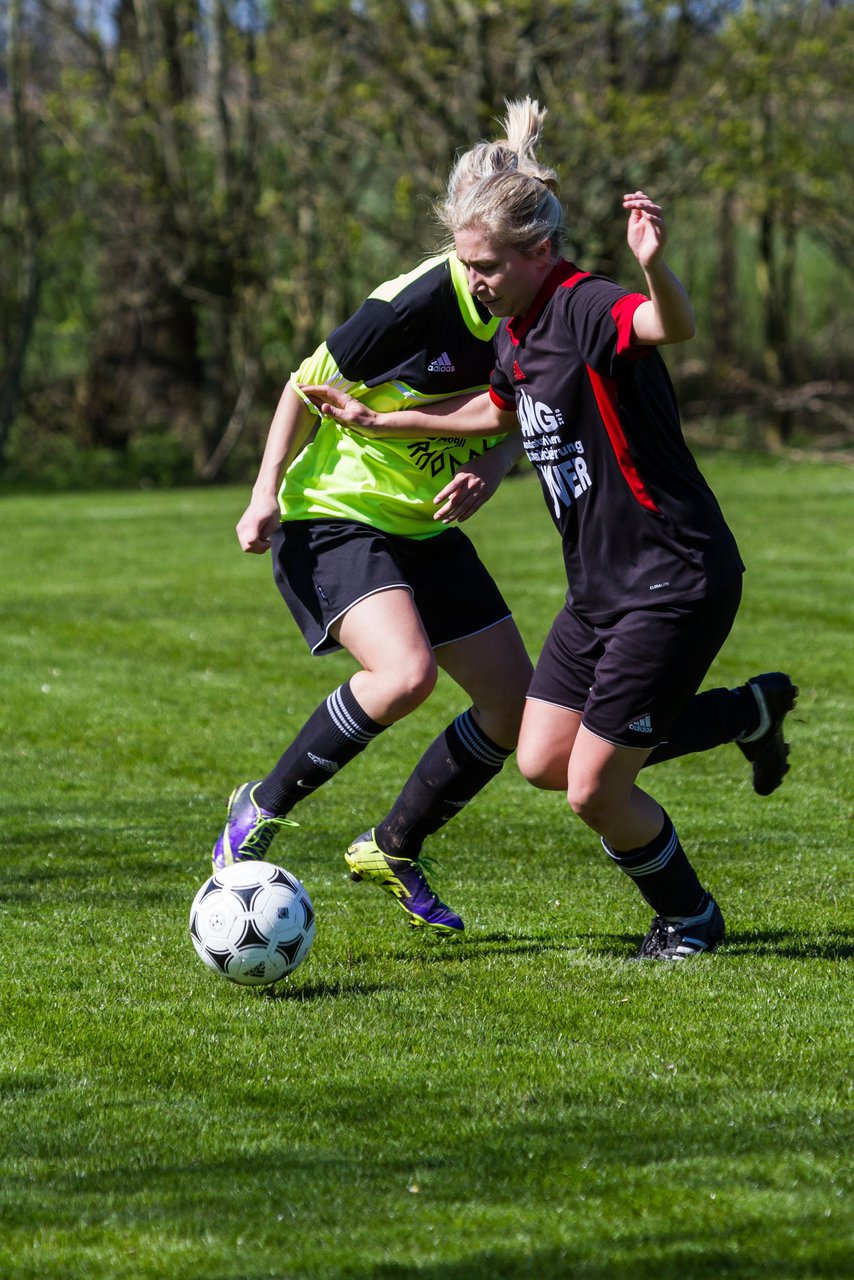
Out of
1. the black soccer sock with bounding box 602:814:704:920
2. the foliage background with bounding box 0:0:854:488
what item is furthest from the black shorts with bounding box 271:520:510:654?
the foliage background with bounding box 0:0:854:488

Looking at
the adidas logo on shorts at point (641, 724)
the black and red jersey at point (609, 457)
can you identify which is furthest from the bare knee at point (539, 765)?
the black and red jersey at point (609, 457)

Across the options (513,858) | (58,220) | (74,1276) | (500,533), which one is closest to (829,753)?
(513,858)

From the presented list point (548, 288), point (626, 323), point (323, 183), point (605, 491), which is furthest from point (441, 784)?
point (323, 183)

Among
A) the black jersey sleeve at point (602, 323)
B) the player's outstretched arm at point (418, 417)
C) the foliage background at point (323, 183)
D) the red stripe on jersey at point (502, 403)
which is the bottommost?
the foliage background at point (323, 183)

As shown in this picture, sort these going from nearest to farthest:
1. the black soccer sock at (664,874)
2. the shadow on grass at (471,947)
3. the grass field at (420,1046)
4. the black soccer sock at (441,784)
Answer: the grass field at (420,1046), the black soccer sock at (664,874), the shadow on grass at (471,947), the black soccer sock at (441,784)

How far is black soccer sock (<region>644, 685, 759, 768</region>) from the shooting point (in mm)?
4680

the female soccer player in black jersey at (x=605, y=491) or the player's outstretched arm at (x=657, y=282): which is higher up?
the player's outstretched arm at (x=657, y=282)

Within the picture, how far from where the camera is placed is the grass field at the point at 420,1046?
2.78 metres

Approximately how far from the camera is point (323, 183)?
24.1 m

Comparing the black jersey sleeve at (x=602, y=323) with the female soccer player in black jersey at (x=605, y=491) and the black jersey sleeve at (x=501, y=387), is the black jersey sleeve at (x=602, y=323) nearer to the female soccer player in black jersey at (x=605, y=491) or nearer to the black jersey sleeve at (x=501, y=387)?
the female soccer player in black jersey at (x=605, y=491)

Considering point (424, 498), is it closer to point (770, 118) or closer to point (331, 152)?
point (331, 152)

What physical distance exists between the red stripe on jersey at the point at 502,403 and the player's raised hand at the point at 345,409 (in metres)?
0.38

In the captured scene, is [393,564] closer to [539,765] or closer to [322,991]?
[539,765]

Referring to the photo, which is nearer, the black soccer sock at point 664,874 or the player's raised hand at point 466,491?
the black soccer sock at point 664,874
